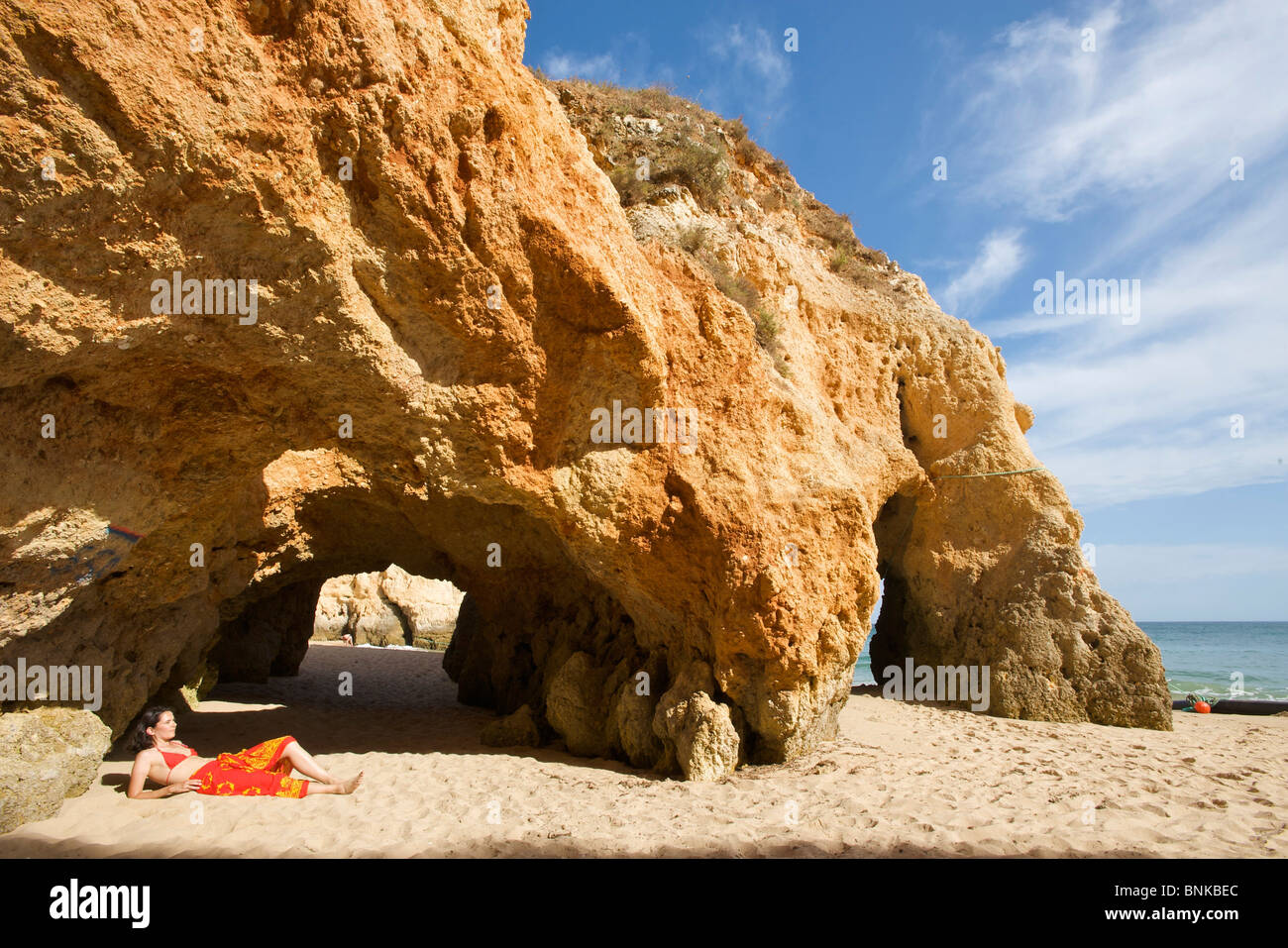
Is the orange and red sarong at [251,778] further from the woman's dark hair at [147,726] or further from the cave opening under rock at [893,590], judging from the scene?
the cave opening under rock at [893,590]

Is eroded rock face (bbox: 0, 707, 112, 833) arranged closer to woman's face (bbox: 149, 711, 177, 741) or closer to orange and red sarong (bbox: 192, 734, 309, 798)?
woman's face (bbox: 149, 711, 177, 741)

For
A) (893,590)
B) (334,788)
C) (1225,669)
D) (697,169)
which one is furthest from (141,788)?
(1225,669)

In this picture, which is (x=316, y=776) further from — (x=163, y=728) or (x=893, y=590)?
(x=893, y=590)

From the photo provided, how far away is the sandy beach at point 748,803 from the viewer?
4.36 m

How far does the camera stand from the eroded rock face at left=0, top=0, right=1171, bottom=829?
12.9ft

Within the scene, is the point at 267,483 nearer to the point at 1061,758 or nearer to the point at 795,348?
the point at 795,348

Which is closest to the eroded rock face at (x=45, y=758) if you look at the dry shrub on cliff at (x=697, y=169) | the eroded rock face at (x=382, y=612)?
the dry shrub on cliff at (x=697, y=169)

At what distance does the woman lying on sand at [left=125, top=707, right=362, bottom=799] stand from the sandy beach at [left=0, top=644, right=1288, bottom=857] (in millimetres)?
133

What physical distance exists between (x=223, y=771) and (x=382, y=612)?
16.1m

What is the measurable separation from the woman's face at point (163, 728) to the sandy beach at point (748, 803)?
426 millimetres

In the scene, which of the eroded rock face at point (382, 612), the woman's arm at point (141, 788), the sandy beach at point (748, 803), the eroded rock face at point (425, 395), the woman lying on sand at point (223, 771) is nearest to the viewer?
the eroded rock face at point (425, 395)

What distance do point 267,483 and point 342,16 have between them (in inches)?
162

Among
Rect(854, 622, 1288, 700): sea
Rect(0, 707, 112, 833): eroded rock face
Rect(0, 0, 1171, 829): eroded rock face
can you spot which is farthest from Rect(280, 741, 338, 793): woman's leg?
Rect(854, 622, 1288, 700): sea
